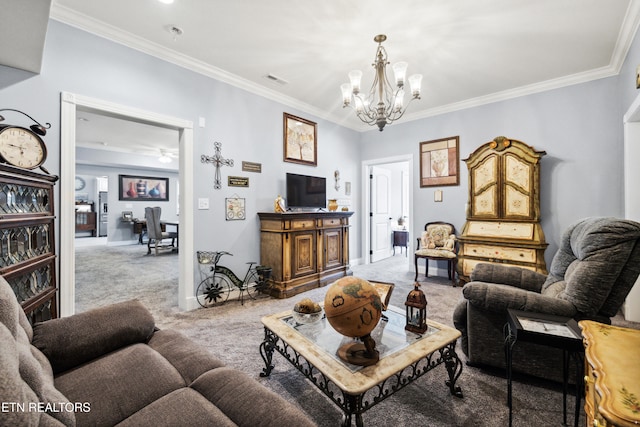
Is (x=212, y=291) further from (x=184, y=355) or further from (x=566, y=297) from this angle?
(x=566, y=297)

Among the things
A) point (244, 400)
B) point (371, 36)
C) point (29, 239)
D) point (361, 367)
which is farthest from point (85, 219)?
point (361, 367)

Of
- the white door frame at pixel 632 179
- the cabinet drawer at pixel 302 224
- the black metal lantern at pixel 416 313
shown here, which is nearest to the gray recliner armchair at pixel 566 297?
the black metal lantern at pixel 416 313

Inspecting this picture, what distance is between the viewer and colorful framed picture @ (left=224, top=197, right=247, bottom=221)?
142 inches

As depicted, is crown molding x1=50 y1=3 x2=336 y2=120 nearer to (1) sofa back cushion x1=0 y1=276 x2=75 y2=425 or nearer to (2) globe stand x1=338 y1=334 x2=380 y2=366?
(1) sofa back cushion x1=0 y1=276 x2=75 y2=425

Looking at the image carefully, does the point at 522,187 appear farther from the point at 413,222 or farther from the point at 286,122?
the point at 286,122

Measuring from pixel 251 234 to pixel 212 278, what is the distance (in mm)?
774

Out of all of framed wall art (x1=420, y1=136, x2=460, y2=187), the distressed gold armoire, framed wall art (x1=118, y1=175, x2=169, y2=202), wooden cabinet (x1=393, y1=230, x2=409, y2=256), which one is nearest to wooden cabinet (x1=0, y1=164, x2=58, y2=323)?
the distressed gold armoire

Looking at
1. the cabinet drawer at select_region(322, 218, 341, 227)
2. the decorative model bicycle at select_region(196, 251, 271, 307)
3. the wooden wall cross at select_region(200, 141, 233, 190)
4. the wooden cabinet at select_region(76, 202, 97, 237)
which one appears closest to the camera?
the decorative model bicycle at select_region(196, 251, 271, 307)

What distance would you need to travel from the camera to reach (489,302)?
1794mm

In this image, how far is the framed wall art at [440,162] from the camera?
4.60 metres

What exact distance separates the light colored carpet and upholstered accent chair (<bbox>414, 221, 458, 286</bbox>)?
0.31m

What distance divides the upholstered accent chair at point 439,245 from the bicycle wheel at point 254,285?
2.37 meters

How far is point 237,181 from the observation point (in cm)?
369

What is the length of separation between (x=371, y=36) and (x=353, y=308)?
268 centimetres
